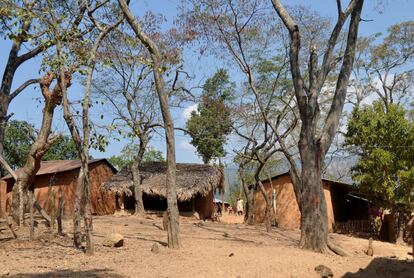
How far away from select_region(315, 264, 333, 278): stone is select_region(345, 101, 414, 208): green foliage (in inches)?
430

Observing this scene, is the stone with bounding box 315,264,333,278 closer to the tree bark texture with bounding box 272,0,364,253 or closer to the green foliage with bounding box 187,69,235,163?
the tree bark texture with bounding box 272,0,364,253

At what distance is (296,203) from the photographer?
77.5 feet

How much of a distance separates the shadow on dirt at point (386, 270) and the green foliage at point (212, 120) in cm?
1384

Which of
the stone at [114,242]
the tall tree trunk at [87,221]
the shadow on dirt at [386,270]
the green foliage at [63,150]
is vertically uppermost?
the green foliage at [63,150]

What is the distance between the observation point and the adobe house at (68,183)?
25.8 metres

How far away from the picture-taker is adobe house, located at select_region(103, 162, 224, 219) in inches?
969

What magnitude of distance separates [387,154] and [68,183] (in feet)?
54.0

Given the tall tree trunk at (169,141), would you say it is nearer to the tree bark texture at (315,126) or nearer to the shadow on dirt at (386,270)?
the tree bark texture at (315,126)

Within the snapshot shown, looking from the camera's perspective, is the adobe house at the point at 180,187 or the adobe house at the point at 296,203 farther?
the adobe house at the point at 180,187

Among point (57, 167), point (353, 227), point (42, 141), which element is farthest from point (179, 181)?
point (42, 141)

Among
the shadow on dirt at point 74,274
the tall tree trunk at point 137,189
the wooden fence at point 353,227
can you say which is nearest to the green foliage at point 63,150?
the tall tree trunk at point 137,189

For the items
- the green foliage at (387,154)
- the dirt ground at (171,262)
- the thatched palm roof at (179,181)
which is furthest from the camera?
the thatched palm roof at (179,181)

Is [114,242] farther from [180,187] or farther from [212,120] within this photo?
[212,120]

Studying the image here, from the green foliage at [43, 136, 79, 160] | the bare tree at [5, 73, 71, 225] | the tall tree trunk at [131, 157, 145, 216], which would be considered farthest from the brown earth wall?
the green foliage at [43, 136, 79, 160]
